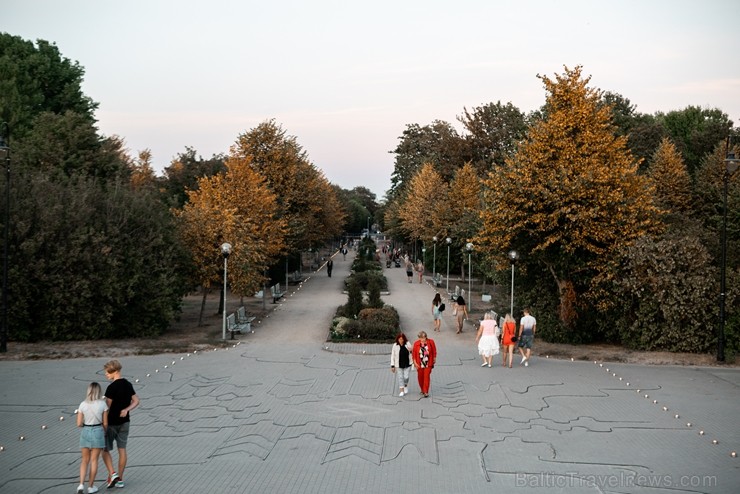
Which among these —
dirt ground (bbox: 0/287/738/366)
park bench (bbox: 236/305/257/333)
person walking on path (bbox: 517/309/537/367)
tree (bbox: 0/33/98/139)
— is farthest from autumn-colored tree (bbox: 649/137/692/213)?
tree (bbox: 0/33/98/139)

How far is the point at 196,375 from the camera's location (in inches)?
643

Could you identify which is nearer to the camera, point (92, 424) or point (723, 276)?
point (92, 424)

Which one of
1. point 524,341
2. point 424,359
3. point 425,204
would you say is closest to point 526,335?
point 524,341

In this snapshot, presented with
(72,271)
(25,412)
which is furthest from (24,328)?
(25,412)

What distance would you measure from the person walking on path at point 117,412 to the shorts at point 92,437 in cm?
23

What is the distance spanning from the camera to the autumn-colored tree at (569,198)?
67.1 feet

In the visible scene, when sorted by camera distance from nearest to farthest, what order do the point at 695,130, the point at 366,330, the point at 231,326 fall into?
1. the point at 366,330
2. the point at 231,326
3. the point at 695,130

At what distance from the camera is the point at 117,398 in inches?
344

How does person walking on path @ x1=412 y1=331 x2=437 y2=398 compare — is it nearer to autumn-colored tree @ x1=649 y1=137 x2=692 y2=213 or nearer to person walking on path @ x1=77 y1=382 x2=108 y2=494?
person walking on path @ x1=77 y1=382 x2=108 y2=494

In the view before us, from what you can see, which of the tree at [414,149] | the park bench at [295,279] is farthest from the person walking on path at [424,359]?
the tree at [414,149]

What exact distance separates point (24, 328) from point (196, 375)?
819 centimetres

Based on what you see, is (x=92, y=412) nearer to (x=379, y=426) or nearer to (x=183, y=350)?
(x=379, y=426)

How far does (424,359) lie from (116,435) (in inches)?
270

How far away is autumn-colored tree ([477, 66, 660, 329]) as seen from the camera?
67.1ft
